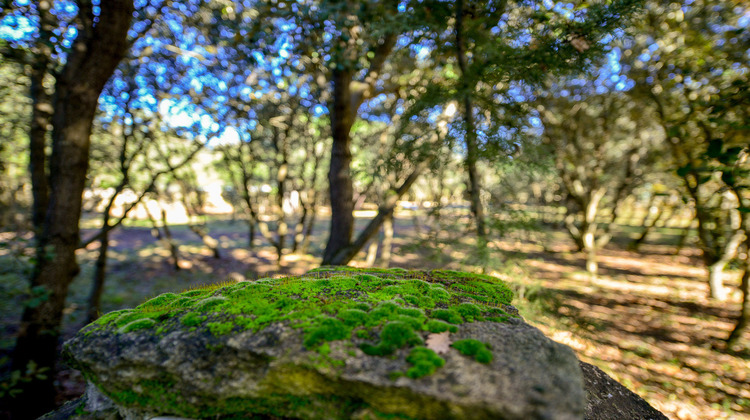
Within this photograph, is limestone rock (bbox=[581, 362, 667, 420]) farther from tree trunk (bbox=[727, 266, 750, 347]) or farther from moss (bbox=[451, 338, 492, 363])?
tree trunk (bbox=[727, 266, 750, 347])

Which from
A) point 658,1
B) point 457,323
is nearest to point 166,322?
point 457,323

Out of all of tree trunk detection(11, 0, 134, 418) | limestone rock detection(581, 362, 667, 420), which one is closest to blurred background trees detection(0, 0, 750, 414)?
tree trunk detection(11, 0, 134, 418)

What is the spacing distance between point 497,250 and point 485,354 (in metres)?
3.19

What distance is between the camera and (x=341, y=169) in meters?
6.00

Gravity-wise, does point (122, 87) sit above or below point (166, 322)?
above

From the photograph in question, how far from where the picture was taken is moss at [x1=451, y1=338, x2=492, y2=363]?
5.91ft

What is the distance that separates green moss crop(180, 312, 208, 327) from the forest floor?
4.67 feet

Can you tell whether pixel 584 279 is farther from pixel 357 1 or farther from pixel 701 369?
pixel 357 1

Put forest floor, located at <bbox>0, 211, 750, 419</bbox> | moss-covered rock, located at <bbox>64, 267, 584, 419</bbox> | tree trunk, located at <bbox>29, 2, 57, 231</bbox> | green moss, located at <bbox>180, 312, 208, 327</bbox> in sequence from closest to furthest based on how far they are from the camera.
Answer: moss-covered rock, located at <bbox>64, 267, 584, 419</bbox> < green moss, located at <bbox>180, 312, 208, 327</bbox> < forest floor, located at <bbox>0, 211, 750, 419</bbox> < tree trunk, located at <bbox>29, 2, 57, 231</bbox>

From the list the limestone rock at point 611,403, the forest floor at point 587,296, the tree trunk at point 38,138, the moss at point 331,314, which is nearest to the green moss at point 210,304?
the moss at point 331,314

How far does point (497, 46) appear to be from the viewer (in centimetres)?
378

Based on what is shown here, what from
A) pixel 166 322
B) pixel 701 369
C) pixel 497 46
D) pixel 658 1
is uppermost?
pixel 658 1

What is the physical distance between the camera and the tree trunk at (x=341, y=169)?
5438mm

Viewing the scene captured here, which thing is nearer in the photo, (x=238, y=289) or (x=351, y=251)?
(x=238, y=289)
